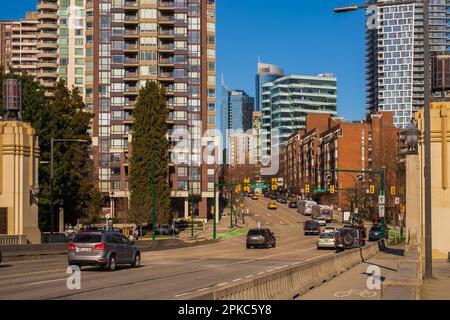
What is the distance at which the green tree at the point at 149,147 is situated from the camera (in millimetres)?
95250

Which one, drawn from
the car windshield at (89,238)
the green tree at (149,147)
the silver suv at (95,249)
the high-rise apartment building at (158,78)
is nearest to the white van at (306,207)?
the high-rise apartment building at (158,78)

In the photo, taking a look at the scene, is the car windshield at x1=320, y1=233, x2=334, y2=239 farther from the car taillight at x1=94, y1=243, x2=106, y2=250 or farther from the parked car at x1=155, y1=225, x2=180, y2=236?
the parked car at x1=155, y1=225, x2=180, y2=236

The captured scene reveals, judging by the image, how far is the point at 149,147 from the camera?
319ft

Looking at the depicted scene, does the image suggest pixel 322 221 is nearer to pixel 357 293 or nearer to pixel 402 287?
pixel 357 293

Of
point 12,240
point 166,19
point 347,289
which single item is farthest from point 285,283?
point 166,19

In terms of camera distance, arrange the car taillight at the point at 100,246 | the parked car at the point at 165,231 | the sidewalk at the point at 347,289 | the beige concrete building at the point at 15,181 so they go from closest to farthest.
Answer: the sidewalk at the point at 347,289 → the car taillight at the point at 100,246 → the beige concrete building at the point at 15,181 → the parked car at the point at 165,231

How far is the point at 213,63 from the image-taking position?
124250mm

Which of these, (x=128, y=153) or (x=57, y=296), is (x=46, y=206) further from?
(x=57, y=296)

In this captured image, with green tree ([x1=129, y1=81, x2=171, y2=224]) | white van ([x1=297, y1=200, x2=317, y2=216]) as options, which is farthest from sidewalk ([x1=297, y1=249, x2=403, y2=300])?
white van ([x1=297, y1=200, x2=317, y2=216])

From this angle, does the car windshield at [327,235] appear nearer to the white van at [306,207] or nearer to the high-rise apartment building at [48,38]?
the white van at [306,207]

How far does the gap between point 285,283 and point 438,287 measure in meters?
6.39

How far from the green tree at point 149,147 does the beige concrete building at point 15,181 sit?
4416 cm

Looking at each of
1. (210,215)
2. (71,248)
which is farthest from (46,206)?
(210,215)

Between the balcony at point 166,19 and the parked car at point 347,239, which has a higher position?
the balcony at point 166,19
